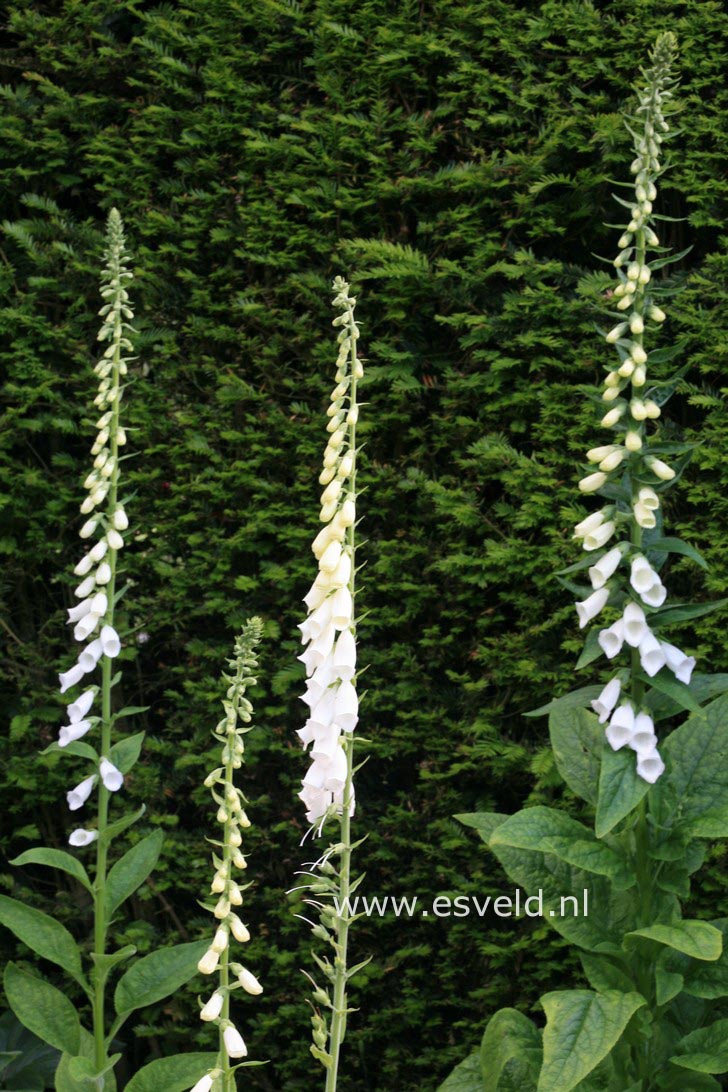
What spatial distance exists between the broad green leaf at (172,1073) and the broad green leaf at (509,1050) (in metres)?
0.82

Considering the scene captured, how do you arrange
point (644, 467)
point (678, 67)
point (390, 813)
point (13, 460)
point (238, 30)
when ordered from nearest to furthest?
1. point (644, 467)
2. point (678, 67)
3. point (390, 813)
4. point (238, 30)
5. point (13, 460)

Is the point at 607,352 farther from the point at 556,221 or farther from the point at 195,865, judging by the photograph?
the point at 195,865

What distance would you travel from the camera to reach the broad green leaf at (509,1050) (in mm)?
2811

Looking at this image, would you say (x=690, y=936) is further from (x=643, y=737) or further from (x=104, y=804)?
(x=104, y=804)

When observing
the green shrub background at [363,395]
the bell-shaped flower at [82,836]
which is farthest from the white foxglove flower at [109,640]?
the green shrub background at [363,395]

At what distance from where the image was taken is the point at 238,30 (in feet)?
13.1

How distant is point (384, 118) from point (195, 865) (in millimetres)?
2632

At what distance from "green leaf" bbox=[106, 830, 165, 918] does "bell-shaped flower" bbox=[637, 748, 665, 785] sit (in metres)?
1.54

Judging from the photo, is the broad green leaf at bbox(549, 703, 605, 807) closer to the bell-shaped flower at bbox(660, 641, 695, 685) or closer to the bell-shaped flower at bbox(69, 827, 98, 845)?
the bell-shaped flower at bbox(660, 641, 695, 685)

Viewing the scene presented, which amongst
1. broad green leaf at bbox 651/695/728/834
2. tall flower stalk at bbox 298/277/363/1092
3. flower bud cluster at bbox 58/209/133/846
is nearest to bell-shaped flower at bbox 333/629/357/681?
tall flower stalk at bbox 298/277/363/1092

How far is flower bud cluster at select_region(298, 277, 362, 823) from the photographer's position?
2.22m

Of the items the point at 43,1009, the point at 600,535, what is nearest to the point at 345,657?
the point at 600,535

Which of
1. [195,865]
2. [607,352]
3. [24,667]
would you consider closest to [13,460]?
[24,667]

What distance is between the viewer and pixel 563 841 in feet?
8.50
